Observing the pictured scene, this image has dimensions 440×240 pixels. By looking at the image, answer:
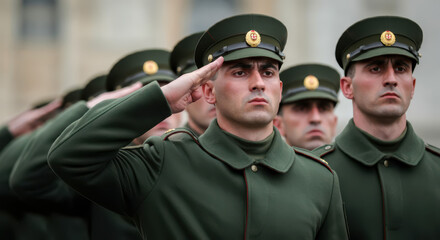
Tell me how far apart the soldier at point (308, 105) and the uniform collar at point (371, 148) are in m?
1.74

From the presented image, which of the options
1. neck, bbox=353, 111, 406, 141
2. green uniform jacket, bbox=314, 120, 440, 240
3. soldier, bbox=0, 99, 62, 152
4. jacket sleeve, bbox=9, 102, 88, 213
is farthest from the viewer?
soldier, bbox=0, 99, 62, 152

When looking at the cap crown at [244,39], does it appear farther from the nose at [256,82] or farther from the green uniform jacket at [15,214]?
the green uniform jacket at [15,214]

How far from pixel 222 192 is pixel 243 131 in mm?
353

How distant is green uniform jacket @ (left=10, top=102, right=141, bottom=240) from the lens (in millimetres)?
5250

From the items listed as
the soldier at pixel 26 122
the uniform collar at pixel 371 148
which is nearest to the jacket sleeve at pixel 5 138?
the soldier at pixel 26 122

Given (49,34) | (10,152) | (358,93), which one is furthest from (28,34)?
(358,93)

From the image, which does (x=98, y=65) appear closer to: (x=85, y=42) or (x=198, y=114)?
(x=85, y=42)

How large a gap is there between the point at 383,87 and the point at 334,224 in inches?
39.8

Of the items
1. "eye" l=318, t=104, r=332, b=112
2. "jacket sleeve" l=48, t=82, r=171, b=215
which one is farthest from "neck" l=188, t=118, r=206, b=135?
"jacket sleeve" l=48, t=82, r=171, b=215

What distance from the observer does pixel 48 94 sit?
66.7 feet

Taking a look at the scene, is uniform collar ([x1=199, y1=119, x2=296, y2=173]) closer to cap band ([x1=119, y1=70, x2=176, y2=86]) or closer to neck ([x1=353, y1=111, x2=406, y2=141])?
neck ([x1=353, y1=111, x2=406, y2=141])

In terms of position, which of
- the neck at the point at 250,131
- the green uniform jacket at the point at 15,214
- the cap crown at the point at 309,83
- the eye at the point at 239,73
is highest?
the eye at the point at 239,73

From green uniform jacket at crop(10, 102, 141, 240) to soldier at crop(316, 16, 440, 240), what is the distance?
1.60 meters

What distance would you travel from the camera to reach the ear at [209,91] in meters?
4.37
